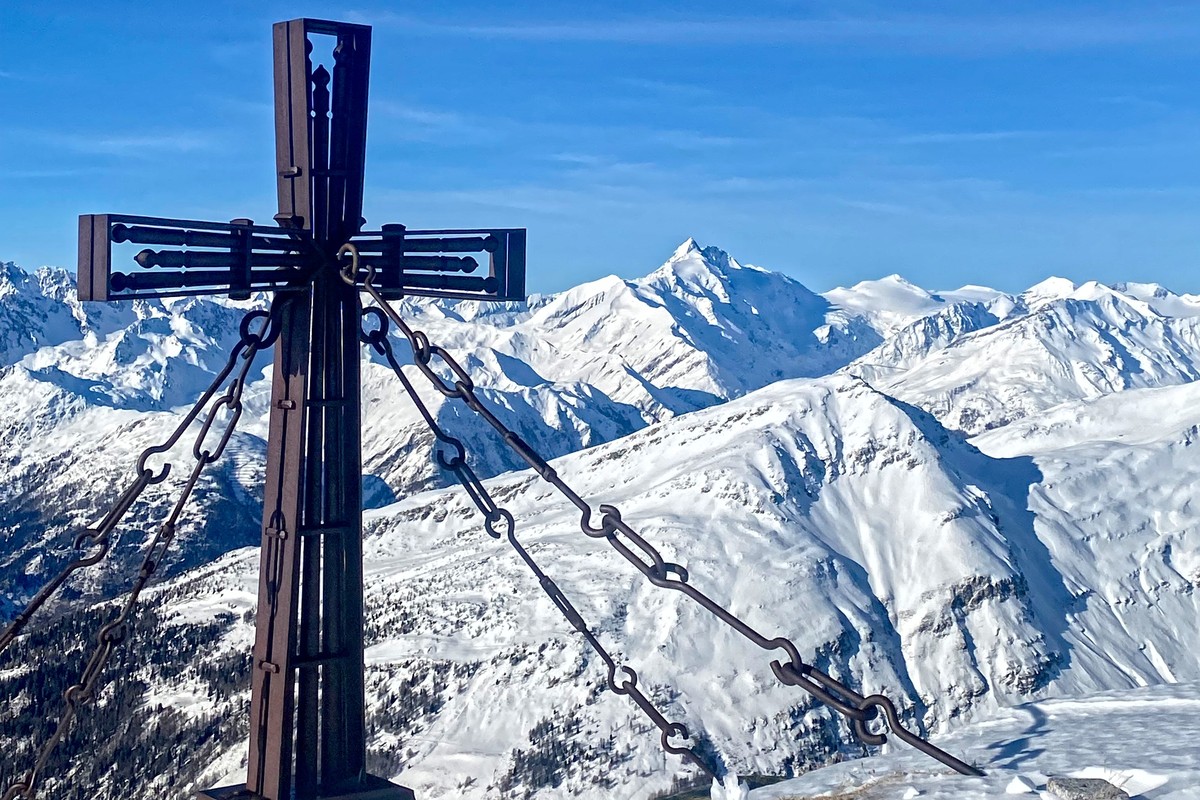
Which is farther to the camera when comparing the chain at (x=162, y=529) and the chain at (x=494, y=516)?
the chain at (x=494, y=516)

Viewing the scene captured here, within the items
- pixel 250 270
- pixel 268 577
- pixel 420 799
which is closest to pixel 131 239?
pixel 250 270

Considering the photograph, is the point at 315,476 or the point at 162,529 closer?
the point at 315,476

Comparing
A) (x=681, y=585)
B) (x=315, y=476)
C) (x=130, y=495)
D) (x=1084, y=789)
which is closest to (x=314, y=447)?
(x=315, y=476)

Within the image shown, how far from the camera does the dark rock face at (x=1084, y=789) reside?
1447 centimetres

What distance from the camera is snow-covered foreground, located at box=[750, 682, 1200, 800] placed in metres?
15.5

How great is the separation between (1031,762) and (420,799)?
6455 inches

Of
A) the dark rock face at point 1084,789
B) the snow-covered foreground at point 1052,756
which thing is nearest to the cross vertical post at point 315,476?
the snow-covered foreground at point 1052,756

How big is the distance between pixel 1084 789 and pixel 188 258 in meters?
9.97

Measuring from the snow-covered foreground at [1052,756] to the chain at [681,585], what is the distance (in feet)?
4.70

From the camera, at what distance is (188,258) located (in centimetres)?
1362

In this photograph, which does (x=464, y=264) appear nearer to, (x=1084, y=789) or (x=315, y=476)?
(x=315, y=476)

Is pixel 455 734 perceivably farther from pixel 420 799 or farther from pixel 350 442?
pixel 350 442

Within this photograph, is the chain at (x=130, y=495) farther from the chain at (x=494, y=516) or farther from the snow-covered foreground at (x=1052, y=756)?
the snow-covered foreground at (x=1052, y=756)

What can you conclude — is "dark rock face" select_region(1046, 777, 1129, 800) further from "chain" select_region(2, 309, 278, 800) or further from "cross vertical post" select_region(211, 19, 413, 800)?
"chain" select_region(2, 309, 278, 800)
